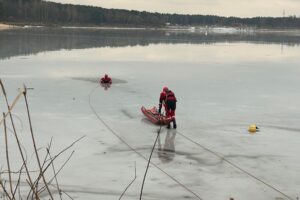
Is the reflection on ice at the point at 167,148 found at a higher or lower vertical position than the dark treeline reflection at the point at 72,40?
lower

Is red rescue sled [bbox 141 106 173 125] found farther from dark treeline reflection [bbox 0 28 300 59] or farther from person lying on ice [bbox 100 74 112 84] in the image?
dark treeline reflection [bbox 0 28 300 59]

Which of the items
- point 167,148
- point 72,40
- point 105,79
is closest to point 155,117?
point 167,148

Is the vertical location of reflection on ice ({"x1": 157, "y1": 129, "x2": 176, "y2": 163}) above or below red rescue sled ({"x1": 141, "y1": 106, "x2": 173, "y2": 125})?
below

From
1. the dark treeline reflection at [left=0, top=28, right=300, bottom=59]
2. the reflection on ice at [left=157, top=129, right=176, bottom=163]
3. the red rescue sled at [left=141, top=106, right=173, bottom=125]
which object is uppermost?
the dark treeline reflection at [left=0, top=28, right=300, bottom=59]

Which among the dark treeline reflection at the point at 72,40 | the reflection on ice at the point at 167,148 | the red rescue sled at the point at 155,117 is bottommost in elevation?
the reflection on ice at the point at 167,148

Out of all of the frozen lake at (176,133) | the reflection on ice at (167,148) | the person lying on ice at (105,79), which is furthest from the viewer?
the person lying on ice at (105,79)

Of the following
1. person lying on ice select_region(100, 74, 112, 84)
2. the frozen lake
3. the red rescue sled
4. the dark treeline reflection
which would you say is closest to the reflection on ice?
the frozen lake

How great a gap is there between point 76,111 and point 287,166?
30.5 ft

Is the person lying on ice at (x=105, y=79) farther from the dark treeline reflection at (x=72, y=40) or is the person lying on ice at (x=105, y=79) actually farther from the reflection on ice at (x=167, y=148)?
the dark treeline reflection at (x=72, y=40)

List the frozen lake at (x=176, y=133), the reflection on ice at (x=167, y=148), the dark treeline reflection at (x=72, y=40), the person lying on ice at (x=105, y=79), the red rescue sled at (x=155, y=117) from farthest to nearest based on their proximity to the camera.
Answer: the dark treeline reflection at (x=72, y=40) → the person lying on ice at (x=105, y=79) → the red rescue sled at (x=155, y=117) → the reflection on ice at (x=167, y=148) → the frozen lake at (x=176, y=133)

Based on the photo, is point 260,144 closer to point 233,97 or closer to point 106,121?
point 106,121

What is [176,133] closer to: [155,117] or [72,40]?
[155,117]

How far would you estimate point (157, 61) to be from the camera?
44.2m

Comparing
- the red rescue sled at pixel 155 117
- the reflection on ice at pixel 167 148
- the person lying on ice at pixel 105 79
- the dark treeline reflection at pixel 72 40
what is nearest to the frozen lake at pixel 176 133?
the reflection on ice at pixel 167 148
